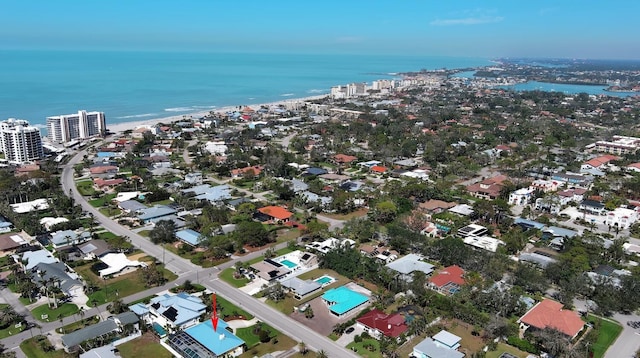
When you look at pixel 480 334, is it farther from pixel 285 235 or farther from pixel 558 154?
pixel 558 154

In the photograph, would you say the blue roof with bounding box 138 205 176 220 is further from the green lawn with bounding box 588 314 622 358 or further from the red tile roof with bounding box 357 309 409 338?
the green lawn with bounding box 588 314 622 358

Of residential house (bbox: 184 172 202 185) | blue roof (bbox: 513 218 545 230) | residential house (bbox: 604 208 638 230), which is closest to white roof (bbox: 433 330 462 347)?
blue roof (bbox: 513 218 545 230)

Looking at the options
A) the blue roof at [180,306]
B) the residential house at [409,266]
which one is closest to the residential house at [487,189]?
the residential house at [409,266]

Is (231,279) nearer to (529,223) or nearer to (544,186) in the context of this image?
(529,223)

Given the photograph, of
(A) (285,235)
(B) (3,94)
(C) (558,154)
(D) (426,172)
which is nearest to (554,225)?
(D) (426,172)

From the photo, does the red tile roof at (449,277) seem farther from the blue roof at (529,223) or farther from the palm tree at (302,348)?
the blue roof at (529,223)
